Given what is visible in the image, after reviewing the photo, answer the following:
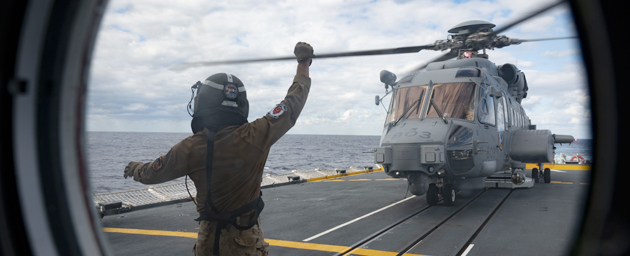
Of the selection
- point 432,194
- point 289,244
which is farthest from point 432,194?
point 289,244

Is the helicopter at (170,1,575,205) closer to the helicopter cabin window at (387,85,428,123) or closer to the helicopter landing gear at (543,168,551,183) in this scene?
the helicopter cabin window at (387,85,428,123)

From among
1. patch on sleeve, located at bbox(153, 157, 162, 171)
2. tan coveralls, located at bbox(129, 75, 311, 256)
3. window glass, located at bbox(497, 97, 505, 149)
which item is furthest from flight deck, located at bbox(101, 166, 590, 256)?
patch on sleeve, located at bbox(153, 157, 162, 171)

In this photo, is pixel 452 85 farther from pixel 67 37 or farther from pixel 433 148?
pixel 67 37

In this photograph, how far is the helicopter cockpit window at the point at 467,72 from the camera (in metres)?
8.45

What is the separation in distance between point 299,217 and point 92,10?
22.4ft

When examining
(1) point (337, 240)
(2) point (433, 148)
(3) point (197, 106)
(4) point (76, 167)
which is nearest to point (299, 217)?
(1) point (337, 240)

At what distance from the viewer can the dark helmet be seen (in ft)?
8.72

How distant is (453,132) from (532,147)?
368cm

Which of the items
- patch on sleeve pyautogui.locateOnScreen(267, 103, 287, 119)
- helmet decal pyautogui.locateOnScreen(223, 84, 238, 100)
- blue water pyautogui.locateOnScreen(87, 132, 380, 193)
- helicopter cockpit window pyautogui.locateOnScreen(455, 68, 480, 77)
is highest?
helicopter cockpit window pyautogui.locateOnScreen(455, 68, 480, 77)

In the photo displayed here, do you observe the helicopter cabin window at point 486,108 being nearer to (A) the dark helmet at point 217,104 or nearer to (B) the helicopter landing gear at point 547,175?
(B) the helicopter landing gear at point 547,175

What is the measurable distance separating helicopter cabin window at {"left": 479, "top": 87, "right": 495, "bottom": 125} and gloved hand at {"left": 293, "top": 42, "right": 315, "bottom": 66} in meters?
6.60

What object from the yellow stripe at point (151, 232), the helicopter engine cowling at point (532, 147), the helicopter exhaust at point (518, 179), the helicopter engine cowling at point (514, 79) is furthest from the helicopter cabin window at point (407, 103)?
the yellow stripe at point (151, 232)

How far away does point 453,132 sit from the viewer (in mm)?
7598

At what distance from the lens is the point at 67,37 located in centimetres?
126
